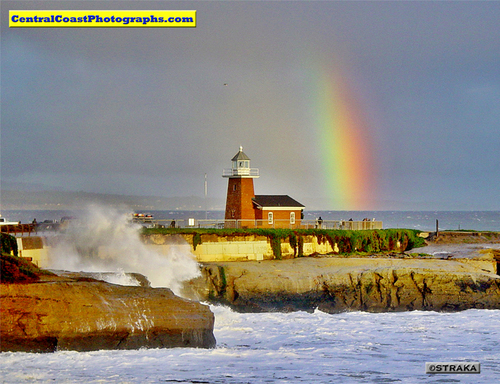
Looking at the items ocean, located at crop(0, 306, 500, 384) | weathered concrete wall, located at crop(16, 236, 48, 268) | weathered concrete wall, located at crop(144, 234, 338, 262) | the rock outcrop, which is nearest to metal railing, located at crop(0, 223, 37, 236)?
weathered concrete wall, located at crop(16, 236, 48, 268)

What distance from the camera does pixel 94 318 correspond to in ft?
58.8

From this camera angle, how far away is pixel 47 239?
106 feet

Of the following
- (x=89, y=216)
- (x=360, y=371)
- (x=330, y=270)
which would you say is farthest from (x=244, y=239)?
(x=360, y=371)

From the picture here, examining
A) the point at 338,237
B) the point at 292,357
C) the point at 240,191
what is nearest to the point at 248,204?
the point at 240,191

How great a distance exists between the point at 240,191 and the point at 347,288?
16.0m

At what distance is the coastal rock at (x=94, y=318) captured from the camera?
1750 cm

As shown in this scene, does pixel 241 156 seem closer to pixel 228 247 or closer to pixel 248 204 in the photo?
pixel 248 204

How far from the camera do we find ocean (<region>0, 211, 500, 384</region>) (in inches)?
636

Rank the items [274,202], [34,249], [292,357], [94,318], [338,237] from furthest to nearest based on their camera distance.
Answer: [274,202] < [338,237] < [34,249] < [292,357] < [94,318]

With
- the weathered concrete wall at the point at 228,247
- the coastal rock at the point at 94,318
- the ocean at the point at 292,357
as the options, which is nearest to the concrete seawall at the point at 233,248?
the weathered concrete wall at the point at 228,247

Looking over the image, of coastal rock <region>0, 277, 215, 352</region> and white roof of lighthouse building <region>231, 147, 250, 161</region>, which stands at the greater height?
white roof of lighthouse building <region>231, 147, 250, 161</region>

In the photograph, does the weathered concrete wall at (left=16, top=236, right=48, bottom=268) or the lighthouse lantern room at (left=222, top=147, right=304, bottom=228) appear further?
the lighthouse lantern room at (left=222, top=147, right=304, bottom=228)

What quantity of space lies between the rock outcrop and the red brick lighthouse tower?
505 inches

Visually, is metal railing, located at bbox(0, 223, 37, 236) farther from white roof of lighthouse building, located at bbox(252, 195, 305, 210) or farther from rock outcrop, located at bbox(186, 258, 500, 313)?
white roof of lighthouse building, located at bbox(252, 195, 305, 210)
